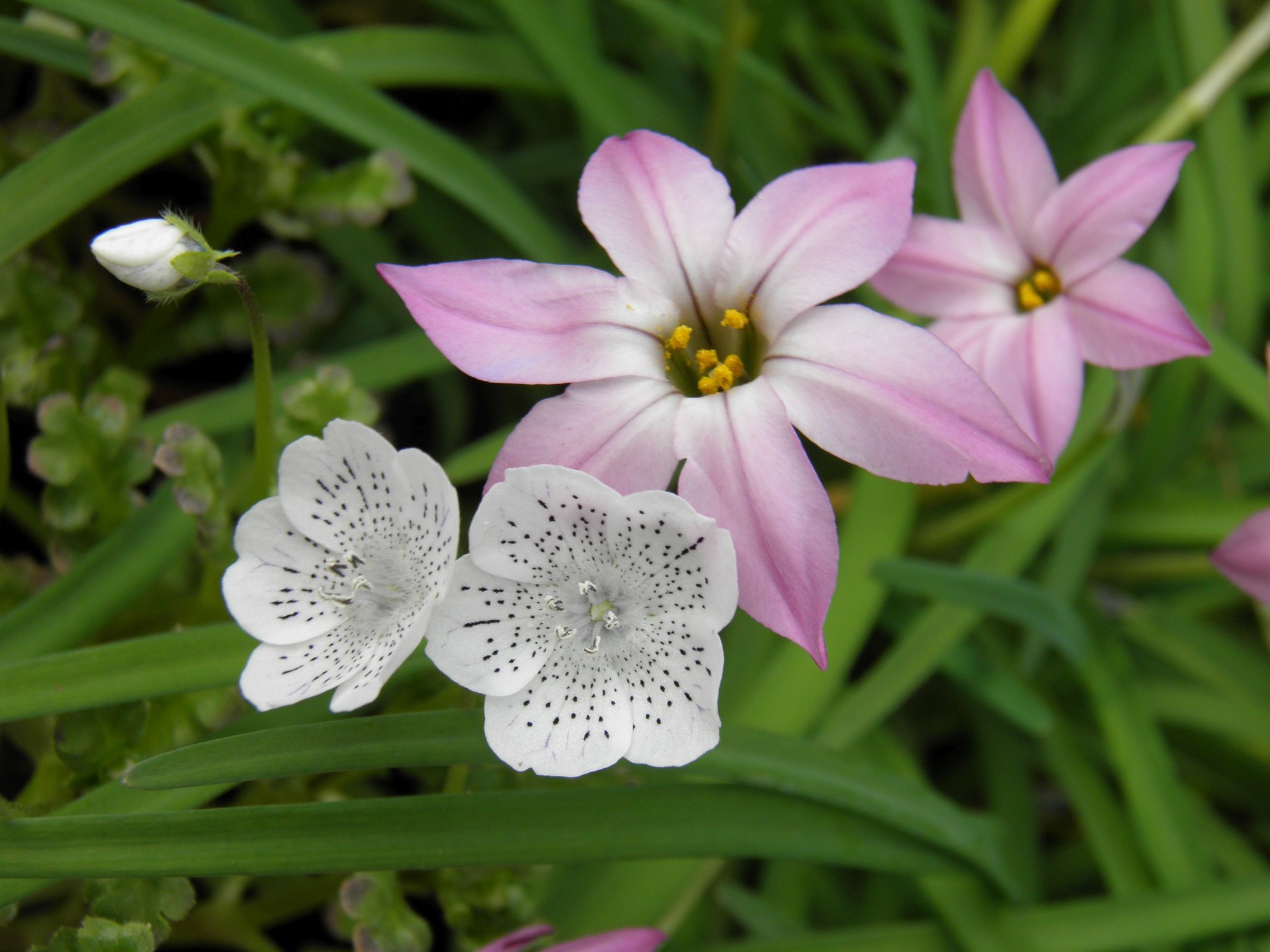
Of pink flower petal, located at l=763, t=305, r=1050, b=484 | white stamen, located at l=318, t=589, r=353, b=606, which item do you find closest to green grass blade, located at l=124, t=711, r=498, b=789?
white stamen, located at l=318, t=589, r=353, b=606

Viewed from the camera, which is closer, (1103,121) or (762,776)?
(762,776)

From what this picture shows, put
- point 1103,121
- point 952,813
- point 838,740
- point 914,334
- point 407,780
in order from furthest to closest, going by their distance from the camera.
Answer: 1. point 1103,121
2. point 407,780
3. point 838,740
4. point 952,813
5. point 914,334

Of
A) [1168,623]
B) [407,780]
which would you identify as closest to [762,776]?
[407,780]

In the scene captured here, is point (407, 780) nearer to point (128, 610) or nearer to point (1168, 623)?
point (128, 610)

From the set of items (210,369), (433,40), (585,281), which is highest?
(585,281)

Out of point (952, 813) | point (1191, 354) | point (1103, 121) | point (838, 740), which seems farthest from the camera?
point (1103, 121)

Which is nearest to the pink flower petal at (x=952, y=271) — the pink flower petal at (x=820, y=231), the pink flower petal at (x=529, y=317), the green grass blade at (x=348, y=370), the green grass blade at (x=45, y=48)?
the pink flower petal at (x=820, y=231)

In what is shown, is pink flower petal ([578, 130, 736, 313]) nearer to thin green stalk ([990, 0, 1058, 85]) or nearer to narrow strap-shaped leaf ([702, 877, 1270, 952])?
narrow strap-shaped leaf ([702, 877, 1270, 952])

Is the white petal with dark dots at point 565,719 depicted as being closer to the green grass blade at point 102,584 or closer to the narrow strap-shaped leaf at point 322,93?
the green grass blade at point 102,584
